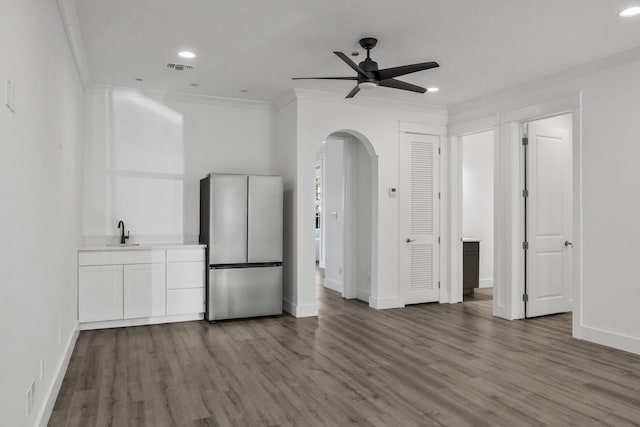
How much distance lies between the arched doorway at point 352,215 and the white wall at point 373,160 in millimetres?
108

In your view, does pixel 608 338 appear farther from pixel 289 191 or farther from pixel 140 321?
pixel 140 321

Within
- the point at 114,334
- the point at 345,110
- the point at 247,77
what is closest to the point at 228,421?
the point at 114,334

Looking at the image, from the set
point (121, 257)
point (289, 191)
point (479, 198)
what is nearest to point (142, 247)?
point (121, 257)

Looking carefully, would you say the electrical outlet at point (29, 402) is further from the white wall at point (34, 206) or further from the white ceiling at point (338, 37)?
the white ceiling at point (338, 37)

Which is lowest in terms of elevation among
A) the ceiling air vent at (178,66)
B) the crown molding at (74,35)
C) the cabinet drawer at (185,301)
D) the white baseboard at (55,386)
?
the white baseboard at (55,386)

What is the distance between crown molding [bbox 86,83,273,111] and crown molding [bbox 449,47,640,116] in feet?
8.81

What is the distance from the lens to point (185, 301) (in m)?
5.40

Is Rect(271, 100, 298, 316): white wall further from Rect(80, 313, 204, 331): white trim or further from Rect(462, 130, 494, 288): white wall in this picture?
Rect(462, 130, 494, 288): white wall

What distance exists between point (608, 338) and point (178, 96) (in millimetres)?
5496

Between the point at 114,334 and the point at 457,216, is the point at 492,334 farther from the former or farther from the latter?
the point at 114,334

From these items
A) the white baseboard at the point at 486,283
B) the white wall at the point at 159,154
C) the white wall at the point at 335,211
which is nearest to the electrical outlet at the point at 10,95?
the white wall at the point at 159,154

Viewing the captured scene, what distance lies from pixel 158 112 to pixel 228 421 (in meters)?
4.22

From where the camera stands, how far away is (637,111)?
4.20 metres

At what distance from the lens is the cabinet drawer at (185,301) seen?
5.33 m
